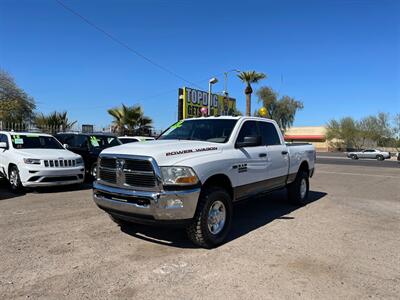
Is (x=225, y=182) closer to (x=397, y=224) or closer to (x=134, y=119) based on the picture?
(x=397, y=224)

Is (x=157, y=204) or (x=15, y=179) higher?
(x=157, y=204)

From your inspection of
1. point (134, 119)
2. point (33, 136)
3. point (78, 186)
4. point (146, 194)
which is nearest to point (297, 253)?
point (146, 194)

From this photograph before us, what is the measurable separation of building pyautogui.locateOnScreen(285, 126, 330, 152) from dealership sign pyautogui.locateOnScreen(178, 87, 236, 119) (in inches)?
1997

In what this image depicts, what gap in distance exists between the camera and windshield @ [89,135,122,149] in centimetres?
1259

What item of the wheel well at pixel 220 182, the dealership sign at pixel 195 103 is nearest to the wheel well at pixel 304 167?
the wheel well at pixel 220 182

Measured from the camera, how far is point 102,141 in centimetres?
1286

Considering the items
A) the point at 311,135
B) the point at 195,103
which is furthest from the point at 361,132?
the point at 195,103

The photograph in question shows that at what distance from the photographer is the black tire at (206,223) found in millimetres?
4883

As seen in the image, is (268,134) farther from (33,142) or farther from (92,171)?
(33,142)

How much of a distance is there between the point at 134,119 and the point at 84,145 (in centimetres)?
1330

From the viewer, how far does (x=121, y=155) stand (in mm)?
5055

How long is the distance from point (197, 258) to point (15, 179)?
7005mm

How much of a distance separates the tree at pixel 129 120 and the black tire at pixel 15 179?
15.8 m

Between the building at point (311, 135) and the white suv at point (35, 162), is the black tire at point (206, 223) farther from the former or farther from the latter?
the building at point (311, 135)
